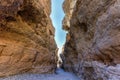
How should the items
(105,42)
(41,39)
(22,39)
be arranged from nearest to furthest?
(105,42), (22,39), (41,39)

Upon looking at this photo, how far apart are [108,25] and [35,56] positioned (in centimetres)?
886

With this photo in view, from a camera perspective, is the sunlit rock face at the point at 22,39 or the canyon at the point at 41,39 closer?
the canyon at the point at 41,39

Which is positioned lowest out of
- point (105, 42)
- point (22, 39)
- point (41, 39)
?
point (105, 42)

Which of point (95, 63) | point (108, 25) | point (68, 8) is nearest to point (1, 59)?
point (95, 63)

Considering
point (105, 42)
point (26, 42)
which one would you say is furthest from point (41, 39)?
point (105, 42)

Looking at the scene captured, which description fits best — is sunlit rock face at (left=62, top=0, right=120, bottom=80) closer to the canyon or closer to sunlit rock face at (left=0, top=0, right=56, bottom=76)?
the canyon

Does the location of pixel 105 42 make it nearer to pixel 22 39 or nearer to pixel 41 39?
pixel 22 39

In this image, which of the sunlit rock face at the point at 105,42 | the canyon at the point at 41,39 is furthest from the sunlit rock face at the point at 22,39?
the sunlit rock face at the point at 105,42

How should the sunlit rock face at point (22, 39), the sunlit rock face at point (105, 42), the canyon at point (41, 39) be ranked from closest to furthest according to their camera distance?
1. the sunlit rock face at point (105, 42)
2. the canyon at point (41, 39)
3. the sunlit rock face at point (22, 39)

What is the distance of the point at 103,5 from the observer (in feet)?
37.7

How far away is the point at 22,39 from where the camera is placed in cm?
1381

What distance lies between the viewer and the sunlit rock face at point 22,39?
11694 mm

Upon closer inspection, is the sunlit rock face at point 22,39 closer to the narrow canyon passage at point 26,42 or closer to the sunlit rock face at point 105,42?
the narrow canyon passage at point 26,42

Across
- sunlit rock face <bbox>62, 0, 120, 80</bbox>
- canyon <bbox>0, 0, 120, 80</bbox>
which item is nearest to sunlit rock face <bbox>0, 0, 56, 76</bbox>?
canyon <bbox>0, 0, 120, 80</bbox>
